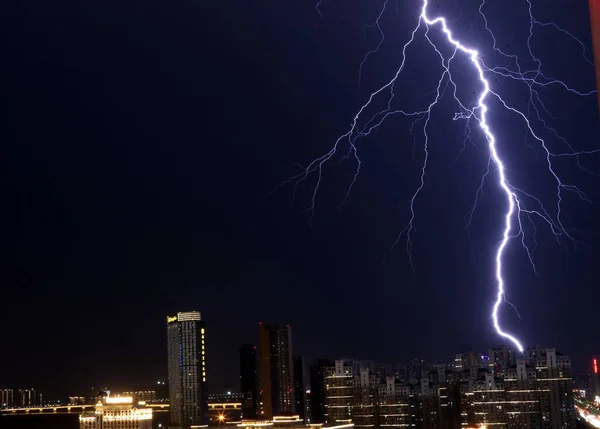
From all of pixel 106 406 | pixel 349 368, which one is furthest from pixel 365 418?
pixel 106 406

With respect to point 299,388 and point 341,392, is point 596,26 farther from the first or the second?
point 299,388

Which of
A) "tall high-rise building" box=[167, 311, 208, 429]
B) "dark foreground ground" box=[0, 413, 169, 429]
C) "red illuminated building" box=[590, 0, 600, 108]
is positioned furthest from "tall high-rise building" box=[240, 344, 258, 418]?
"red illuminated building" box=[590, 0, 600, 108]

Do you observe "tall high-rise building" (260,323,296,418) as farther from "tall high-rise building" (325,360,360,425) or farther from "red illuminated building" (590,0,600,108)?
"red illuminated building" (590,0,600,108)

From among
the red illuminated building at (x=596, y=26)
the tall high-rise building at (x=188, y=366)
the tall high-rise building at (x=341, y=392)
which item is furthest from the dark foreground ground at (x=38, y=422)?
the red illuminated building at (x=596, y=26)

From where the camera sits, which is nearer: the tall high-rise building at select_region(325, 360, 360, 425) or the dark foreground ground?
the tall high-rise building at select_region(325, 360, 360, 425)

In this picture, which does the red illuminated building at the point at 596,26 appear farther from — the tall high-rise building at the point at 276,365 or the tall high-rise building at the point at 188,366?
the tall high-rise building at the point at 188,366

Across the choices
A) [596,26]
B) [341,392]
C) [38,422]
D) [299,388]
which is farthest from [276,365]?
[596,26]

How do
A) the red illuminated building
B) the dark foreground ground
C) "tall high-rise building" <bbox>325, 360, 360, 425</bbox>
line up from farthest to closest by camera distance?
the dark foreground ground → "tall high-rise building" <bbox>325, 360, 360, 425</bbox> → the red illuminated building
